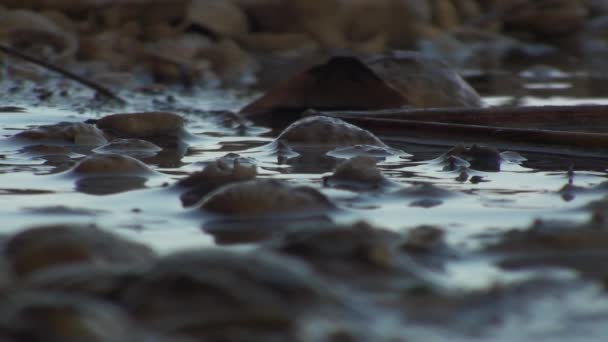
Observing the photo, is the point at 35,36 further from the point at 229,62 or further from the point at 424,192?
the point at 424,192

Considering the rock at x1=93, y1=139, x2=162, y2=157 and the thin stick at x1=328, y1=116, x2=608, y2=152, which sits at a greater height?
the thin stick at x1=328, y1=116, x2=608, y2=152

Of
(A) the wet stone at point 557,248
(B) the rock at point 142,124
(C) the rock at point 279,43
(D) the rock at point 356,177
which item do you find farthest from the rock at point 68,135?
(C) the rock at point 279,43

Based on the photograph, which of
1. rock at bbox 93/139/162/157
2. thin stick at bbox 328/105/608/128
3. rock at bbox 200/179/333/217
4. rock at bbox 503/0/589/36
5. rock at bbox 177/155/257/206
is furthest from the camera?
rock at bbox 503/0/589/36

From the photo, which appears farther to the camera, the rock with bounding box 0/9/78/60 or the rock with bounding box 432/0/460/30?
the rock with bounding box 432/0/460/30

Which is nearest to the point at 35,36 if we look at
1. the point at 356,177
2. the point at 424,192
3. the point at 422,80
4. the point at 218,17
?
the point at 218,17

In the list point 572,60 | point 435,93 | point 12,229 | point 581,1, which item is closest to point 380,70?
point 435,93

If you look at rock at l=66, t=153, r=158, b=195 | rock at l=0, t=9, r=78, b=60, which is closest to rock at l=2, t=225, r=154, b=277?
rock at l=66, t=153, r=158, b=195

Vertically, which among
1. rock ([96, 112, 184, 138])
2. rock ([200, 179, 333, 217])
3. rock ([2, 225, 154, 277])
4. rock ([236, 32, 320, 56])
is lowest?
rock ([2, 225, 154, 277])

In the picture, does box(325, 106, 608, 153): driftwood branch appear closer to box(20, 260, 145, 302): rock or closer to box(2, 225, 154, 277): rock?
box(2, 225, 154, 277): rock
